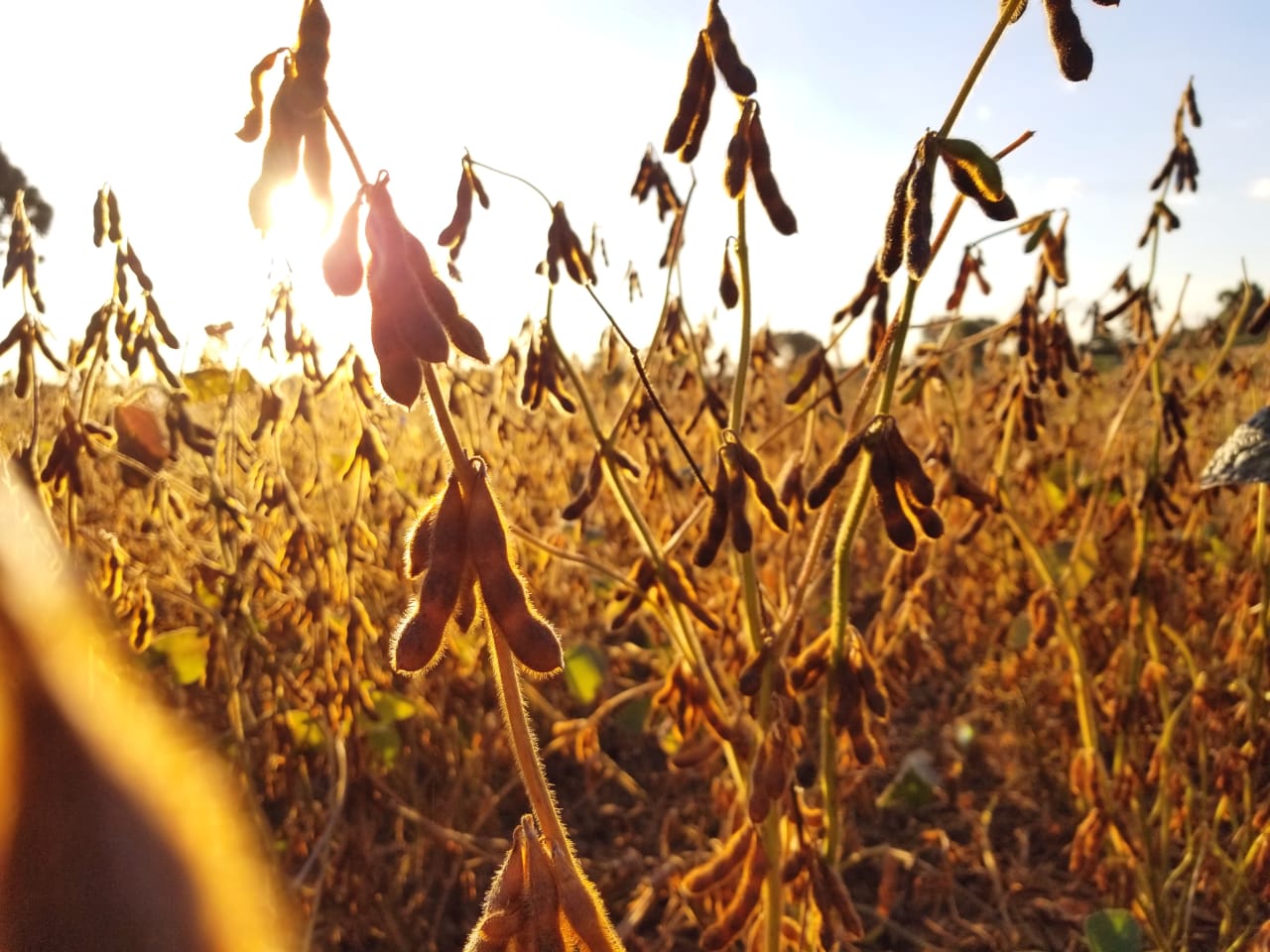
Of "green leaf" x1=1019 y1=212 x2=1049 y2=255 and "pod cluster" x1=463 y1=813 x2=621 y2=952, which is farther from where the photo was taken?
"green leaf" x1=1019 y1=212 x2=1049 y2=255

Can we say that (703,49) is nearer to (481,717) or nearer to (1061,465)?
(481,717)

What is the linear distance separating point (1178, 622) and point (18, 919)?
3.75 meters

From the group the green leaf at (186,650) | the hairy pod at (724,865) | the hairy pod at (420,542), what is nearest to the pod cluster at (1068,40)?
the hairy pod at (420,542)

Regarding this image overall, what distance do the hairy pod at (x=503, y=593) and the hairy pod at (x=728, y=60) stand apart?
2.54 feet

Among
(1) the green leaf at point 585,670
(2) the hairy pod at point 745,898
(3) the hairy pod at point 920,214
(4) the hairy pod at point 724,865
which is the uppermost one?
(3) the hairy pod at point 920,214

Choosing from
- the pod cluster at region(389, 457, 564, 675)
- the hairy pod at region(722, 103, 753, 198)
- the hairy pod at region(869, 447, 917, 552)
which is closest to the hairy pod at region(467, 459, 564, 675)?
the pod cluster at region(389, 457, 564, 675)

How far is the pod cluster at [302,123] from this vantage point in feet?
2.42

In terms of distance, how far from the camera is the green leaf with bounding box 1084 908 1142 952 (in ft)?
4.98

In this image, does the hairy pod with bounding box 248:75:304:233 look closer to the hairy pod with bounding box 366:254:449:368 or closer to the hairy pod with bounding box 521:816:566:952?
the hairy pod with bounding box 366:254:449:368

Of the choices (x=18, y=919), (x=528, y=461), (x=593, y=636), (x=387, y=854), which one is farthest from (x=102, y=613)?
(x=528, y=461)

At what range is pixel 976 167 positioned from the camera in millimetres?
923

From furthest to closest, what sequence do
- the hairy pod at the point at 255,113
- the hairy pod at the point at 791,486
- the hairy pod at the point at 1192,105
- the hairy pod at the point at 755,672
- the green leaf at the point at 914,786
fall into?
the green leaf at the point at 914,786 < the hairy pod at the point at 1192,105 < the hairy pod at the point at 791,486 < the hairy pod at the point at 755,672 < the hairy pod at the point at 255,113

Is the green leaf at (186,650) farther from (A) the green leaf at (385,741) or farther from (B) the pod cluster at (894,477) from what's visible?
(B) the pod cluster at (894,477)

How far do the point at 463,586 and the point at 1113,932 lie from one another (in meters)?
1.39
